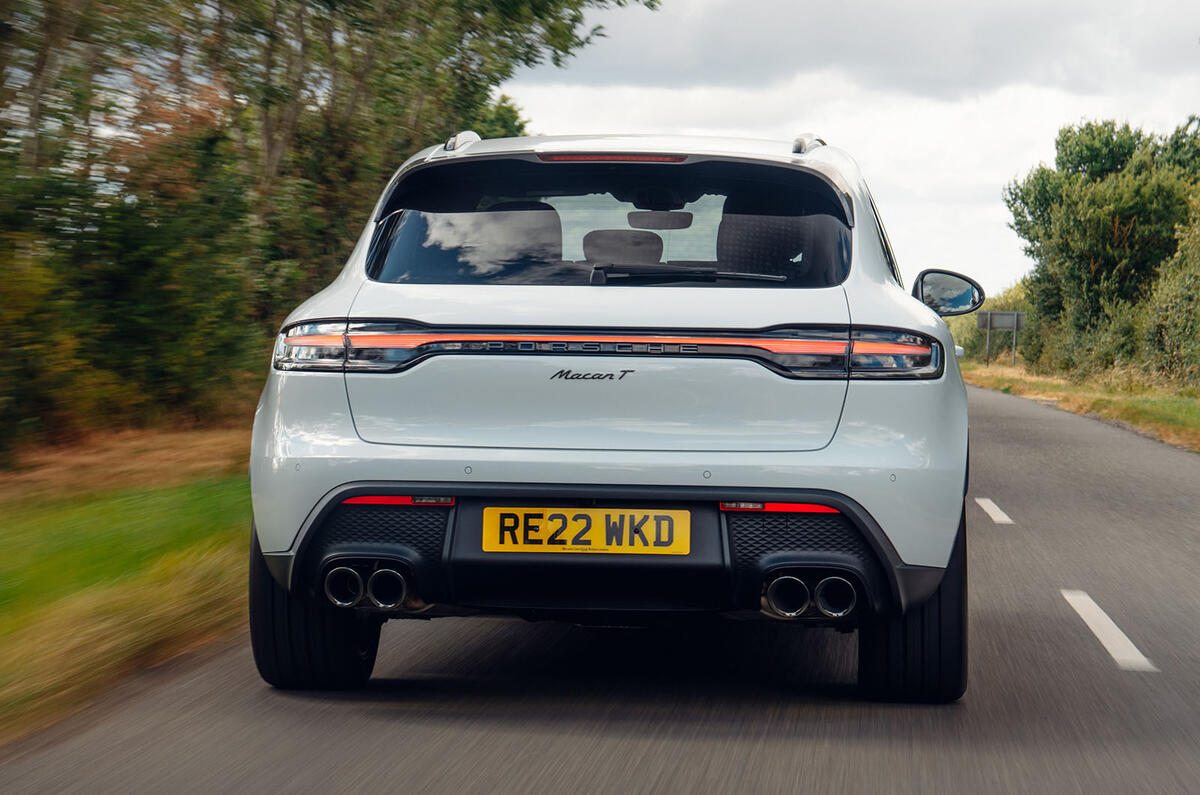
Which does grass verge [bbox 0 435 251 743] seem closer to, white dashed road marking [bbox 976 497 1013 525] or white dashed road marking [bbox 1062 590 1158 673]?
white dashed road marking [bbox 1062 590 1158 673]

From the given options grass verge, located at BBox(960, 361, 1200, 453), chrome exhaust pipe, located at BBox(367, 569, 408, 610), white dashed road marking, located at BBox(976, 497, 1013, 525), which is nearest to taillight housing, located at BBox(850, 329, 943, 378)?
chrome exhaust pipe, located at BBox(367, 569, 408, 610)

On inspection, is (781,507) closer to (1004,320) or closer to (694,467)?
(694,467)

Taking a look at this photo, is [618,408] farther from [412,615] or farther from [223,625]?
[223,625]

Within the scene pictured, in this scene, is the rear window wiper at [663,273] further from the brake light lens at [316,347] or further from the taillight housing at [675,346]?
the brake light lens at [316,347]

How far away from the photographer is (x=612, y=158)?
13.9 feet

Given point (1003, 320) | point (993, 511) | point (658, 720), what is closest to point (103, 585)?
point (658, 720)

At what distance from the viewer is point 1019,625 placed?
582 centimetres

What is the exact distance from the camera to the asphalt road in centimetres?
358

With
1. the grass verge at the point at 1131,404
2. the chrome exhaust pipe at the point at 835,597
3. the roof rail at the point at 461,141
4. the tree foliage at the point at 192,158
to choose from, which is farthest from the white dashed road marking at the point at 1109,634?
the grass verge at the point at 1131,404

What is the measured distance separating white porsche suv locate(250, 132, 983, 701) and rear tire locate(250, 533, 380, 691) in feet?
0.94

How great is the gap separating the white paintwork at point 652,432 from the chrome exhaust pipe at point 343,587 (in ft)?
0.53

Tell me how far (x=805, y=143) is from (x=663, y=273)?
35.5 inches

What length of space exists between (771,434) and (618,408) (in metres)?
0.43

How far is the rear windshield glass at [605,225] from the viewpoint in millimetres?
4004
